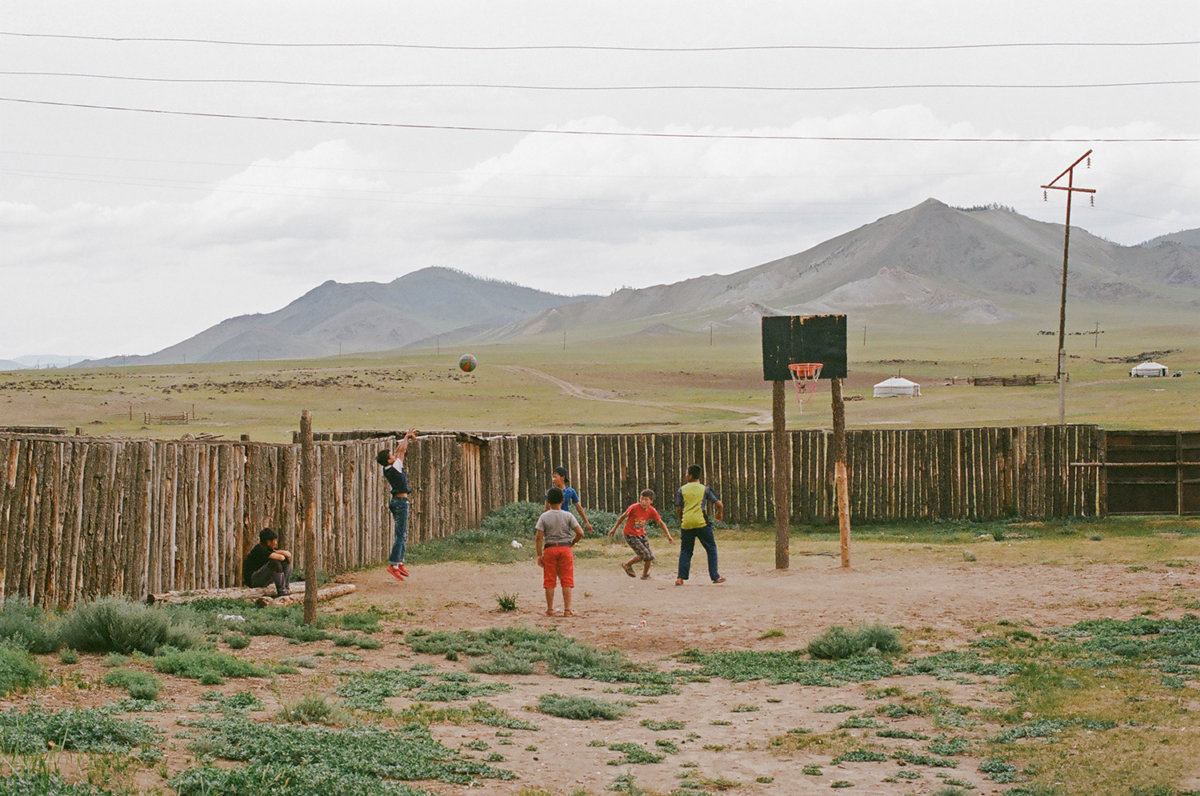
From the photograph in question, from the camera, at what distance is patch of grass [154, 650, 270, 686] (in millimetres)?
9773

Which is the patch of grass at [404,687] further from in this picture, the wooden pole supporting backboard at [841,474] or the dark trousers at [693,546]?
the wooden pole supporting backboard at [841,474]

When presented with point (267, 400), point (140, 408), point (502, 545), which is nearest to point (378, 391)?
point (267, 400)

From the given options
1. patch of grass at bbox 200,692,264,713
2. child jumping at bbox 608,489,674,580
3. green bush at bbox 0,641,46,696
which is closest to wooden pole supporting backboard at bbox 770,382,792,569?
child jumping at bbox 608,489,674,580

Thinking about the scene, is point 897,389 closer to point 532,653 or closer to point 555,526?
point 555,526

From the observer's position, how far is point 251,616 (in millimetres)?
13086

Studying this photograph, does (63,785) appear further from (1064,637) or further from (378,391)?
(378,391)

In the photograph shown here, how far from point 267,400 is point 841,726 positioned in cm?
7521

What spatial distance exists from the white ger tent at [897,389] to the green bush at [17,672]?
258 ft

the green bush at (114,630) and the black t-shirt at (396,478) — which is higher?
the black t-shirt at (396,478)

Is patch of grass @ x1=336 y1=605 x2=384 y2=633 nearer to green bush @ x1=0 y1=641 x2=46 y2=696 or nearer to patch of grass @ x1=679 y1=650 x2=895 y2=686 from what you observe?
patch of grass @ x1=679 y1=650 x2=895 y2=686

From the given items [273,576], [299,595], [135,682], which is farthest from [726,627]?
[135,682]

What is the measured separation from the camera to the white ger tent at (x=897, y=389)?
277 feet

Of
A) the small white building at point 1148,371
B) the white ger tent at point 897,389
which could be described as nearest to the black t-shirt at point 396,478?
the white ger tent at point 897,389

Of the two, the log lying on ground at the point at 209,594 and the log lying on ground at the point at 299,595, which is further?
the log lying on ground at the point at 299,595
